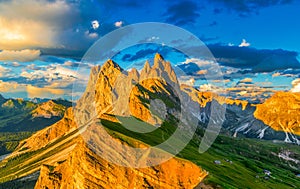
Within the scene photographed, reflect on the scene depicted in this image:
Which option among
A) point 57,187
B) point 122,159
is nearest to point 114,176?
point 122,159

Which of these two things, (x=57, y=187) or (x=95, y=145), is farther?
(x=57, y=187)

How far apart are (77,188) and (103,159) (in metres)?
18.8

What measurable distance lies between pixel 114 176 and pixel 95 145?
691 inches

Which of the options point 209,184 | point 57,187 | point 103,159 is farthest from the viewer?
point 57,187

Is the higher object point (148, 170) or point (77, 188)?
point (148, 170)

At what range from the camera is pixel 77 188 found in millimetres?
136250

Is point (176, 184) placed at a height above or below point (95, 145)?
below

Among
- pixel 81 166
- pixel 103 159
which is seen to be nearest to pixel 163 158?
pixel 103 159

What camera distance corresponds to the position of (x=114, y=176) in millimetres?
128125

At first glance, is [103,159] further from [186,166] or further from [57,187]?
[57,187]

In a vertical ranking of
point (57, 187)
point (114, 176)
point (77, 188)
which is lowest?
point (57, 187)

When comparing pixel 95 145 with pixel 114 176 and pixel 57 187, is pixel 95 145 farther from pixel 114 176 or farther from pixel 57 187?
pixel 57 187

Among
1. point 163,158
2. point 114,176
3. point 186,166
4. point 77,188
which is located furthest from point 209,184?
point 77,188

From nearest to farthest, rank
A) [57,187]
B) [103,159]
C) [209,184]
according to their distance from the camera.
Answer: [209,184], [103,159], [57,187]
